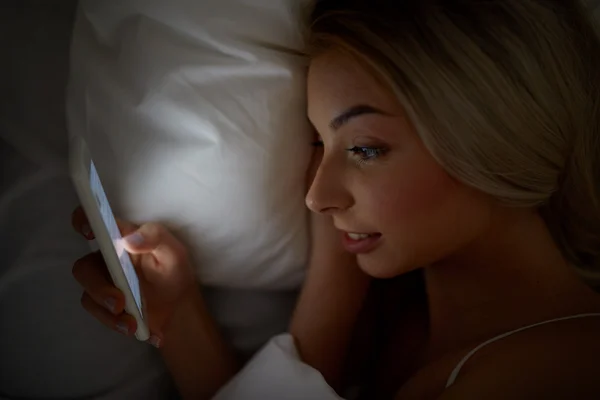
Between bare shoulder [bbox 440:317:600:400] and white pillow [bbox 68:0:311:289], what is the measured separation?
1.09 feet

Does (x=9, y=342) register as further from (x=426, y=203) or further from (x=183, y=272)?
(x=426, y=203)

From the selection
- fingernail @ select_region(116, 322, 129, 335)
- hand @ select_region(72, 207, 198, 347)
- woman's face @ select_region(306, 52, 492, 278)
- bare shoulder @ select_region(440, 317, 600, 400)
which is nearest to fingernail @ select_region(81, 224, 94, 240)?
hand @ select_region(72, 207, 198, 347)

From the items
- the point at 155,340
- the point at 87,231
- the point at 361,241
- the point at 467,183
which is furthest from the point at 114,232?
the point at 467,183

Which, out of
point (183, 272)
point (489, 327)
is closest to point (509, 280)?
point (489, 327)

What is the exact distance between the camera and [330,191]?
0.67 m

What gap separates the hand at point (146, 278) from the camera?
0.68 m

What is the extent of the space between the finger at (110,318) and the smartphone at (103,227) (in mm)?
11

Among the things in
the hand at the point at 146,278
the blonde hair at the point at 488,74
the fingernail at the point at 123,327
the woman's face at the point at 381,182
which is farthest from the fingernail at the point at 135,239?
the blonde hair at the point at 488,74

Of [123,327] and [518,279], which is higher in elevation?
[518,279]

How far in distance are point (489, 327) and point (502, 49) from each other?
1.13 feet

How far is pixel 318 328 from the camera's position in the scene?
85 cm

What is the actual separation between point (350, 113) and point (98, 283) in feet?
1.19

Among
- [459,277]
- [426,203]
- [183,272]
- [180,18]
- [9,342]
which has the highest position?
[180,18]

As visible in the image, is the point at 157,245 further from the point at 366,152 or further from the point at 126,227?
the point at 366,152
